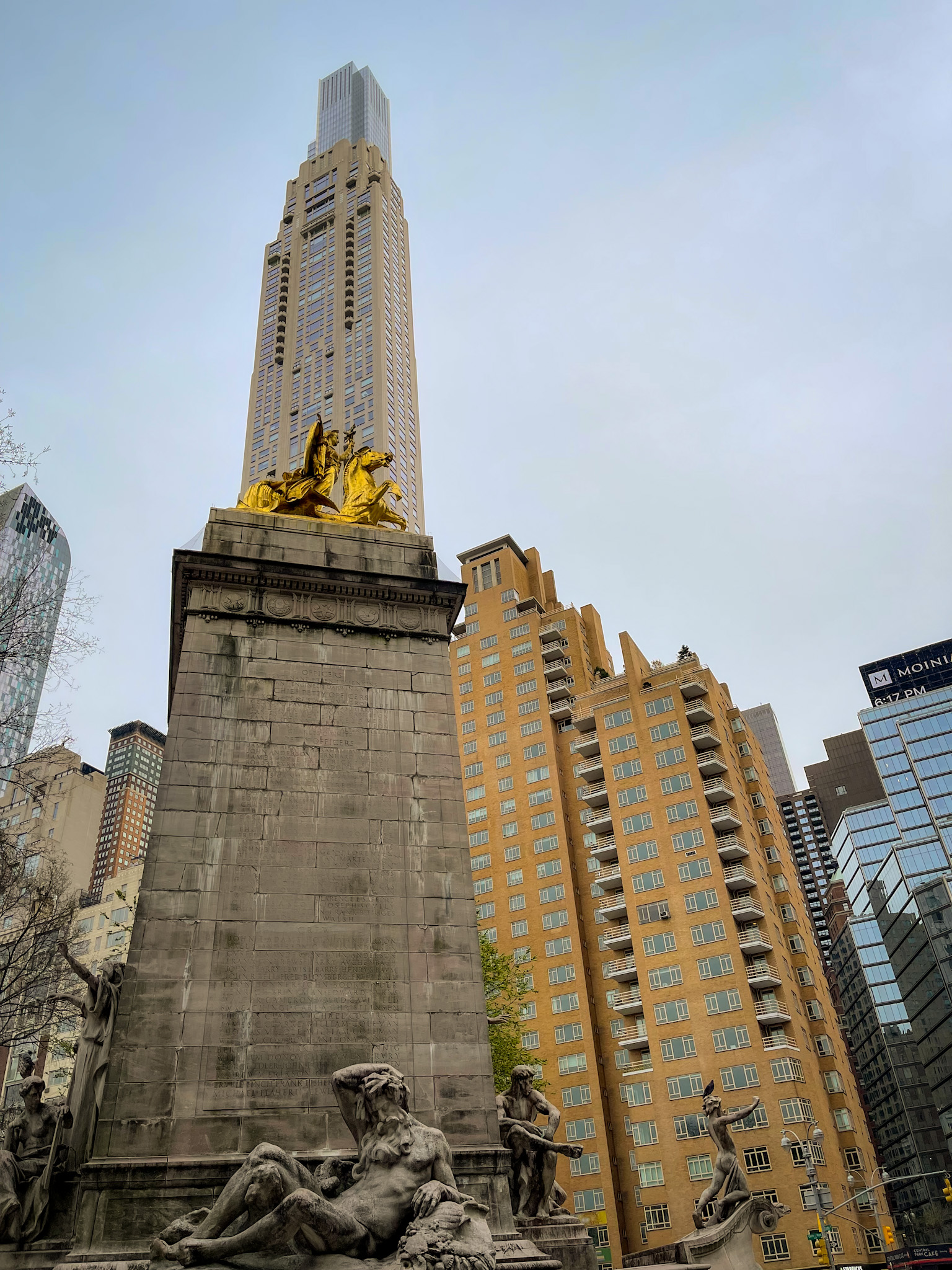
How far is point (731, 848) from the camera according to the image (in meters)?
70.9

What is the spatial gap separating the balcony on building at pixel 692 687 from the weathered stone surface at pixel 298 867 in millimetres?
62184

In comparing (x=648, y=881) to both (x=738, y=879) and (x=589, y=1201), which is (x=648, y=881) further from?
(x=589, y=1201)

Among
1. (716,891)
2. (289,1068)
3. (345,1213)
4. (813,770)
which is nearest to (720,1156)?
(289,1068)

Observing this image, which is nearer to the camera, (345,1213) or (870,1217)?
(345,1213)

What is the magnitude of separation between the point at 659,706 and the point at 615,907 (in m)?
16.2

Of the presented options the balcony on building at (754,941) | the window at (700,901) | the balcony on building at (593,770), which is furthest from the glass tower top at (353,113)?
the balcony on building at (754,941)

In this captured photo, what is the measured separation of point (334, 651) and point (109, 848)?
7661 inches

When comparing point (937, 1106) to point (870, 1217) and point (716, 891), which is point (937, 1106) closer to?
point (870, 1217)

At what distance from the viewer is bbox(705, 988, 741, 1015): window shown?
6469 centimetres

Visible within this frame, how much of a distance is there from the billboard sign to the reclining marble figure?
5549 inches

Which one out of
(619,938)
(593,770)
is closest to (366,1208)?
(619,938)

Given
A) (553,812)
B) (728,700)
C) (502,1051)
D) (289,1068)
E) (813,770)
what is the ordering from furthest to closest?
(813,770)
(728,700)
(553,812)
(502,1051)
(289,1068)

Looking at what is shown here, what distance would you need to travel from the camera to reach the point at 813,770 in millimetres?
185750

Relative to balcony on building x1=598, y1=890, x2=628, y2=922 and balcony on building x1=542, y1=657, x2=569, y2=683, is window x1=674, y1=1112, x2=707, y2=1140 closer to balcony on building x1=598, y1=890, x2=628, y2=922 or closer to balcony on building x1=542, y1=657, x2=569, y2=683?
balcony on building x1=598, y1=890, x2=628, y2=922
